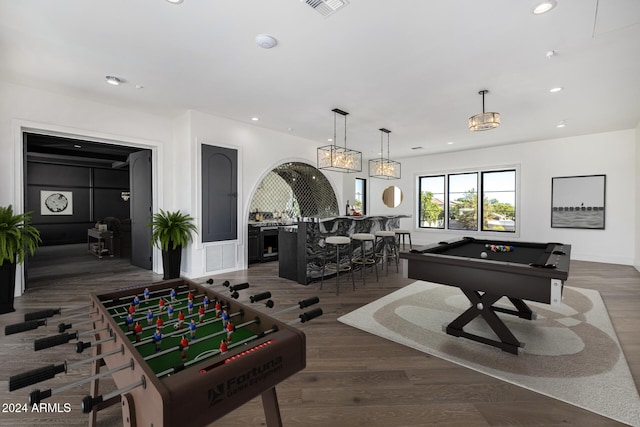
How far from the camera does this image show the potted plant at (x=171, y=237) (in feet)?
15.6

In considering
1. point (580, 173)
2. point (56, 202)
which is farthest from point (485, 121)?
point (56, 202)

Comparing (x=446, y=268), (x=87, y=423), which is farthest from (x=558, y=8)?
(x=87, y=423)

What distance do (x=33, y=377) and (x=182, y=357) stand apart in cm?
44

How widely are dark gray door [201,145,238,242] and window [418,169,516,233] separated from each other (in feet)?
19.8

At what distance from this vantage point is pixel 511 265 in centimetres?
233

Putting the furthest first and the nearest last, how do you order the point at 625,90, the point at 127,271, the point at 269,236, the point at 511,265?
1. the point at 269,236
2. the point at 127,271
3. the point at 625,90
4. the point at 511,265

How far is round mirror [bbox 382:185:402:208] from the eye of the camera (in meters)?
9.59

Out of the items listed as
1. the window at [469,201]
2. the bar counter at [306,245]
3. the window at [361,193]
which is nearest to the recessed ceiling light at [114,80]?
the bar counter at [306,245]

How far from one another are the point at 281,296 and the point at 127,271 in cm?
353

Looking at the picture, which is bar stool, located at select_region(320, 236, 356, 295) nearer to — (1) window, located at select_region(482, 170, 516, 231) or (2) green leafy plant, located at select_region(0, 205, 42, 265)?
(2) green leafy plant, located at select_region(0, 205, 42, 265)

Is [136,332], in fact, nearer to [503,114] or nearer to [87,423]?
[87,423]

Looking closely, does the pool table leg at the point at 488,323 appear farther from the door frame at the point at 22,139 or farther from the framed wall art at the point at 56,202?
the framed wall art at the point at 56,202

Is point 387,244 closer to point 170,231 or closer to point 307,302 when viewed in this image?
point 170,231

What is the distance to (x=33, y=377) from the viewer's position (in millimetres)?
876
